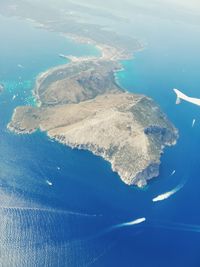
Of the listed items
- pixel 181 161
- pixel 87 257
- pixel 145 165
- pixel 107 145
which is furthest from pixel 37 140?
pixel 87 257

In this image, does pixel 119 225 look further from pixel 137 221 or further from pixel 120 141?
pixel 120 141

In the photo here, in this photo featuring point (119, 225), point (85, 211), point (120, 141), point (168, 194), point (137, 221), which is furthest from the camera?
point (120, 141)

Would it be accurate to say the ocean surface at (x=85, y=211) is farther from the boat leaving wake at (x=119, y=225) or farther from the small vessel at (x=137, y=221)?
the small vessel at (x=137, y=221)

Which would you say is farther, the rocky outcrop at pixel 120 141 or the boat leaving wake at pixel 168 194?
the rocky outcrop at pixel 120 141

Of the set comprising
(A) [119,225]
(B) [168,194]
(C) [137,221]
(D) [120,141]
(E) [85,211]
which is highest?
(D) [120,141]

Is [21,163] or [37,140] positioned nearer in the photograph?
[21,163]

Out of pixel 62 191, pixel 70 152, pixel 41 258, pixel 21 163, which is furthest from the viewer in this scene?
pixel 70 152

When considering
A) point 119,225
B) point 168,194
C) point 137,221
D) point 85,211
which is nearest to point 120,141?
point 168,194

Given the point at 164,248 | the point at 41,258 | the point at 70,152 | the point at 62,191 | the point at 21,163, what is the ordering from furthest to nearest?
the point at 70,152 < the point at 21,163 < the point at 62,191 < the point at 164,248 < the point at 41,258

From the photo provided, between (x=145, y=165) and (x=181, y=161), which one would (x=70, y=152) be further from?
(x=181, y=161)

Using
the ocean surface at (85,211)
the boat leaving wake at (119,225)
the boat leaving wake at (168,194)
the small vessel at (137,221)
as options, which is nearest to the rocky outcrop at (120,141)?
the ocean surface at (85,211)

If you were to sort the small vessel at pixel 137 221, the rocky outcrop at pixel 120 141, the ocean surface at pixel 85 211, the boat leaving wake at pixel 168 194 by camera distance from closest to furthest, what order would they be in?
1. the ocean surface at pixel 85 211
2. the small vessel at pixel 137 221
3. the boat leaving wake at pixel 168 194
4. the rocky outcrop at pixel 120 141
